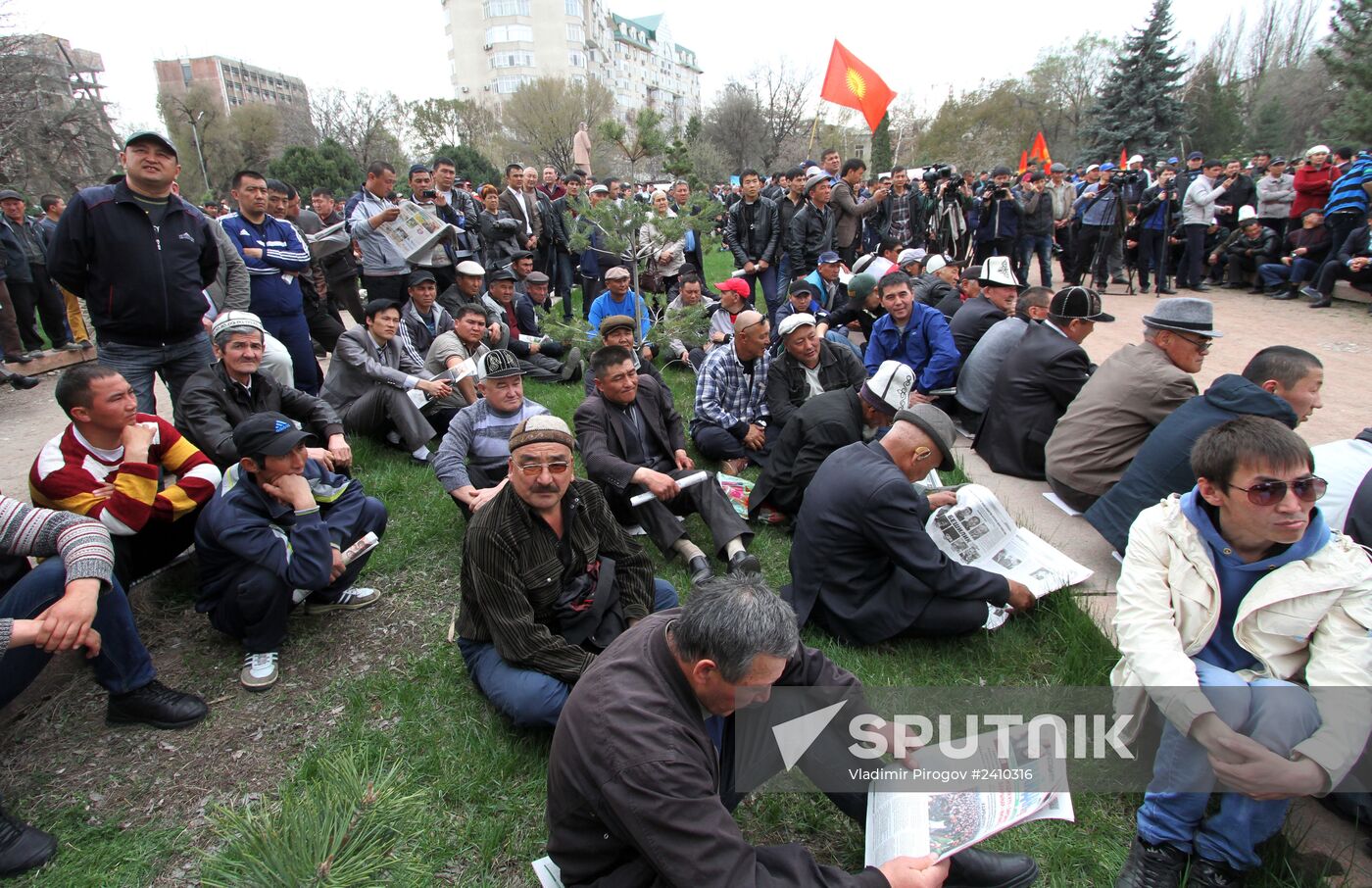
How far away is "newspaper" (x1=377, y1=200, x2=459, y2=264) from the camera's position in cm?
670

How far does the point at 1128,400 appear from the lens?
4008 millimetres

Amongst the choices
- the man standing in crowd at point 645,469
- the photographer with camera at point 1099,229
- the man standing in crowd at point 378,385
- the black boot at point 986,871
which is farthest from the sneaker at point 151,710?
the photographer with camera at point 1099,229

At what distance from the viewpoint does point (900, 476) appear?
299 cm

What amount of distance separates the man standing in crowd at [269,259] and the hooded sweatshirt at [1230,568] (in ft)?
20.1

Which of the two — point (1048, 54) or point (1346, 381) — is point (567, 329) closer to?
point (1346, 381)

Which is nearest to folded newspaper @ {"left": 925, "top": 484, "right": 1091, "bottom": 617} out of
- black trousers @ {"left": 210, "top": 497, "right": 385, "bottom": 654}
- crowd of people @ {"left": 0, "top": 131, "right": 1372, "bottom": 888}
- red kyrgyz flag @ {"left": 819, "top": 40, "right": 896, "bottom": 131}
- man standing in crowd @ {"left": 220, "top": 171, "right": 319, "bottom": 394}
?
Result: crowd of people @ {"left": 0, "top": 131, "right": 1372, "bottom": 888}

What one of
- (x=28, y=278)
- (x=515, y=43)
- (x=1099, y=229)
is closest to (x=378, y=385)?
(x=28, y=278)

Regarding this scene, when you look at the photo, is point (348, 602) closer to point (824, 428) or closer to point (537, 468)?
point (537, 468)

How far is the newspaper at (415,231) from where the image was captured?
670 cm

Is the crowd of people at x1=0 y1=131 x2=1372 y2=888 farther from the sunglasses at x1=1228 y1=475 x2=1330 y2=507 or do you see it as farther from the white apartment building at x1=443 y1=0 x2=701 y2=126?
the white apartment building at x1=443 y1=0 x2=701 y2=126

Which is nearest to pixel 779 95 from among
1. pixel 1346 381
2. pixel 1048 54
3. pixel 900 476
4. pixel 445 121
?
pixel 1048 54

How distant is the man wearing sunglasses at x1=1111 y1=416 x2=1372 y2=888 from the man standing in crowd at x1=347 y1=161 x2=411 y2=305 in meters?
6.33

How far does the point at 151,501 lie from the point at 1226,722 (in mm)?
4271

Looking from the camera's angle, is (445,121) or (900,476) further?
(445,121)
